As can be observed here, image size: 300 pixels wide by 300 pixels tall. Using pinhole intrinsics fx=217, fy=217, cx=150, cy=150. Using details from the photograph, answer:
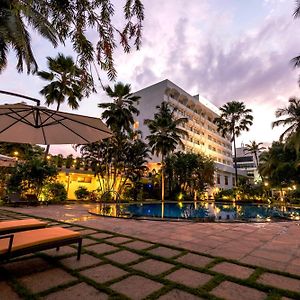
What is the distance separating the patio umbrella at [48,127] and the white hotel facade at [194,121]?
23532 mm

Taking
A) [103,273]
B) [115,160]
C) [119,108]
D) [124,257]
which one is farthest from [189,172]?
[103,273]

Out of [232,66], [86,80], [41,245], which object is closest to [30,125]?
[41,245]

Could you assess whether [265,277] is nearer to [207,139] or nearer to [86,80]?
[86,80]

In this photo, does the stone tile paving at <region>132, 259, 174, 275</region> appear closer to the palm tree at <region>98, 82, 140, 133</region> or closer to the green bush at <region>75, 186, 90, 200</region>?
the palm tree at <region>98, 82, 140, 133</region>

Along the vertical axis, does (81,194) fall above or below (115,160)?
below

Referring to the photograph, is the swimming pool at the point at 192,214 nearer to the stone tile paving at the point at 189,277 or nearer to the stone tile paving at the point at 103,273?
the stone tile paving at the point at 189,277

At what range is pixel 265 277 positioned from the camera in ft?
10.9

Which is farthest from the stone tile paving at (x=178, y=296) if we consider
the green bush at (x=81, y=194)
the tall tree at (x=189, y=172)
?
the tall tree at (x=189, y=172)

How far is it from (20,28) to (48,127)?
7.10 feet

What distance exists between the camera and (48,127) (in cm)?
532

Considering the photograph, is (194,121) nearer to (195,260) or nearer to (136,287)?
(195,260)

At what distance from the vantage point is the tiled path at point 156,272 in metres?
2.73

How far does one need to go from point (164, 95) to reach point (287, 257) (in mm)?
30863

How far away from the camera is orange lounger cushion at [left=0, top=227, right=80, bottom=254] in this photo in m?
3.10
